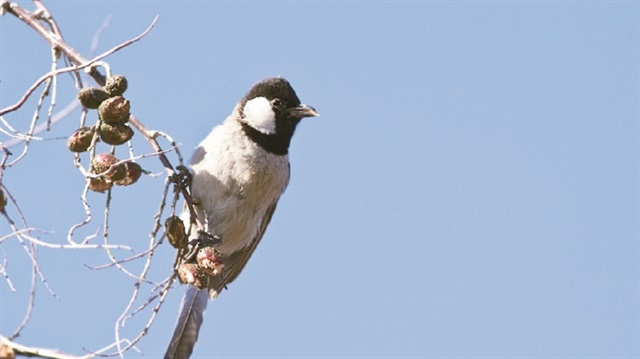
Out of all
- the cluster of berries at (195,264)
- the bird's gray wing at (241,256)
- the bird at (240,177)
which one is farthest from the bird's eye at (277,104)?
the cluster of berries at (195,264)

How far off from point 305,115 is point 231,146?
1.99 ft

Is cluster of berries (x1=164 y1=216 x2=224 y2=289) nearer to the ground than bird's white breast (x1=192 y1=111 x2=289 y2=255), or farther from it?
nearer to the ground

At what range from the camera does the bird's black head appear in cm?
488

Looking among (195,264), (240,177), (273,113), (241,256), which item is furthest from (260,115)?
(195,264)

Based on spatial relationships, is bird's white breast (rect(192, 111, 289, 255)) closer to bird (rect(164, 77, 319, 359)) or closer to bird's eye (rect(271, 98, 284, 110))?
bird (rect(164, 77, 319, 359))

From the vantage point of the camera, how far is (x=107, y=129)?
2.85m

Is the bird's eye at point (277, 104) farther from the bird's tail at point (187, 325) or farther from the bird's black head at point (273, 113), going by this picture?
the bird's tail at point (187, 325)

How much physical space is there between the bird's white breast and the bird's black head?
0.07m

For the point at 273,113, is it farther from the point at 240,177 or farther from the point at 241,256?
the point at 241,256

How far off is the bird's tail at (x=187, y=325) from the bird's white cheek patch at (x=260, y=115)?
3.19 feet

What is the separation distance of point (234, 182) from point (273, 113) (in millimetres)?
624

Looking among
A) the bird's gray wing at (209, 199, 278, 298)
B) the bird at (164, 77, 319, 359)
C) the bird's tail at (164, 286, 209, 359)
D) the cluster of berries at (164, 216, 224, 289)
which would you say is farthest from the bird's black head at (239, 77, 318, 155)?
the cluster of berries at (164, 216, 224, 289)

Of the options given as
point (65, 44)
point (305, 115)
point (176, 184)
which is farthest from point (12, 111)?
point (305, 115)

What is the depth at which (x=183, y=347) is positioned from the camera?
4668 mm
